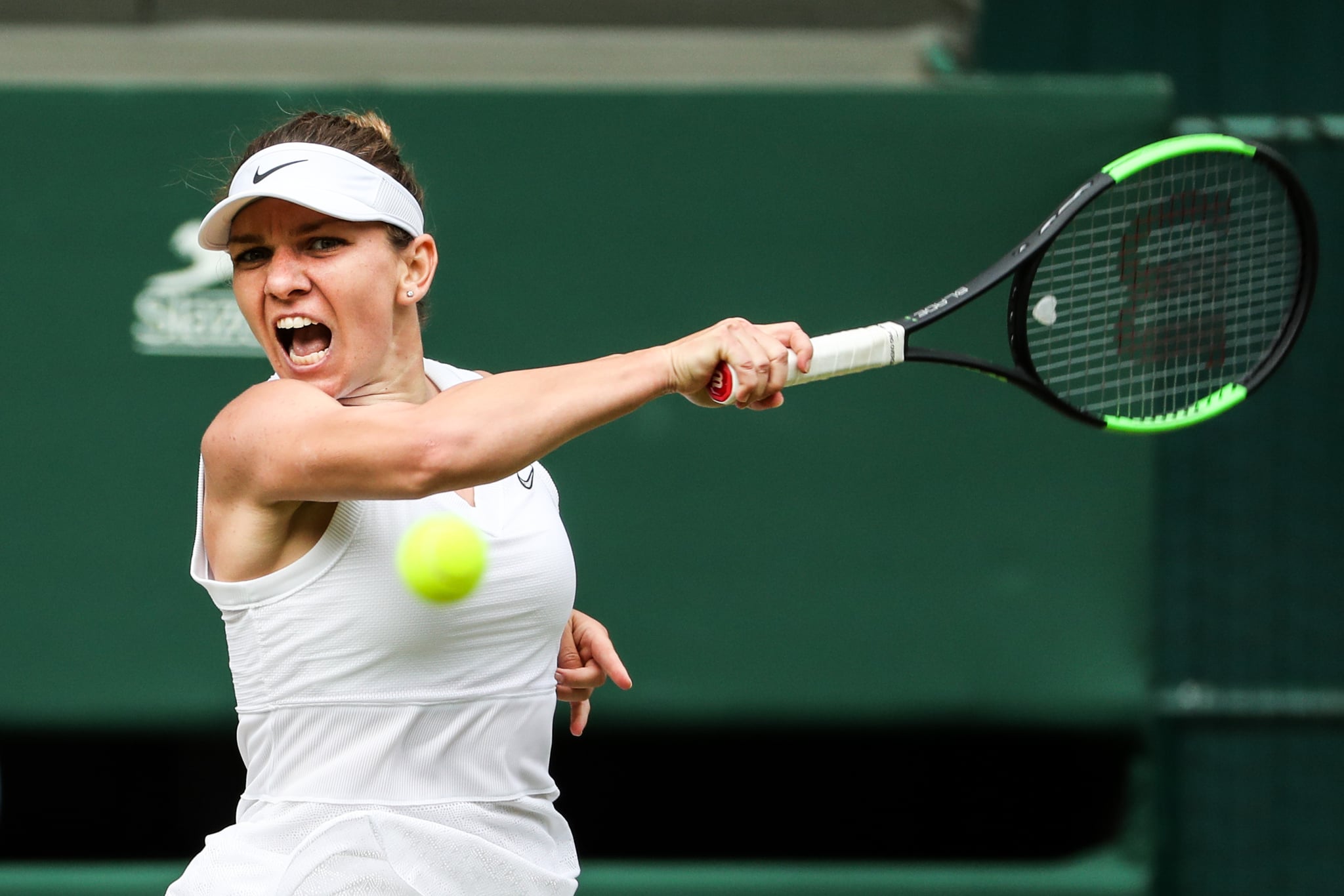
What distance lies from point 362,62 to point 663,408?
105 centimetres

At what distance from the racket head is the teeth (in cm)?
103

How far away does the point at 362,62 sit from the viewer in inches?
142

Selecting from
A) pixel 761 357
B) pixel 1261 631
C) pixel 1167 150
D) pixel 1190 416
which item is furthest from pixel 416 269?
pixel 1261 631

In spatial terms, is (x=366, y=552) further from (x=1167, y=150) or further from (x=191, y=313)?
(x=191, y=313)

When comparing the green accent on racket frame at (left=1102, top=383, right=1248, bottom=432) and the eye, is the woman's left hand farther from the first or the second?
the green accent on racket frame at (left=1102, top=383, right=1248, bottom=432)

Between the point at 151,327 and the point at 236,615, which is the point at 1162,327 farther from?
the point at 151,327

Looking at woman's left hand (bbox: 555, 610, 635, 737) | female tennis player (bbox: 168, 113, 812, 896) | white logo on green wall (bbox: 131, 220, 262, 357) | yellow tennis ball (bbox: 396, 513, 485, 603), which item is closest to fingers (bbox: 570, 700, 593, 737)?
woman's left hand (bbox: 555, 610, 635, 737)

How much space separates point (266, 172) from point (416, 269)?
25 cm

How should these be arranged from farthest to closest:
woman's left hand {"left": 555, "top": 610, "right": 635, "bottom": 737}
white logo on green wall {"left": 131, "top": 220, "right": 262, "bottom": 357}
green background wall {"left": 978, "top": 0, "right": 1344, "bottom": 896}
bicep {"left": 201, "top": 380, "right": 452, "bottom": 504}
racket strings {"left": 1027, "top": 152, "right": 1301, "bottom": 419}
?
green background wall {"left": 978, "top": 0, "right": 1344, "bottom": 896} → white logo on green wall {"left": 131, "top": 220, "right": 262, "bottom": 357} → racket strings {"left": 1027, "top": 152, "right": 1301, "bottom": 419} → woman's left hand {"left": 555, "top": 610, "right": 635, "bottom": 737} → bicep {"left": 201, "top": 380, "right": 452, "bottom": 504}

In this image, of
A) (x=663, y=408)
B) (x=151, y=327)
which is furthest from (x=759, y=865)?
(x=151, y=327)

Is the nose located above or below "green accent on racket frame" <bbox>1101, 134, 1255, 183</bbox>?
below

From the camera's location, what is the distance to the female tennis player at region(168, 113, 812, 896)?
169cm

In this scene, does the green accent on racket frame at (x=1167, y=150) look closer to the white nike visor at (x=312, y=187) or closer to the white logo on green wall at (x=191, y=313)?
the white nike visor at (x=312, y=187)

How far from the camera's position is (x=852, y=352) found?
2.00 m
